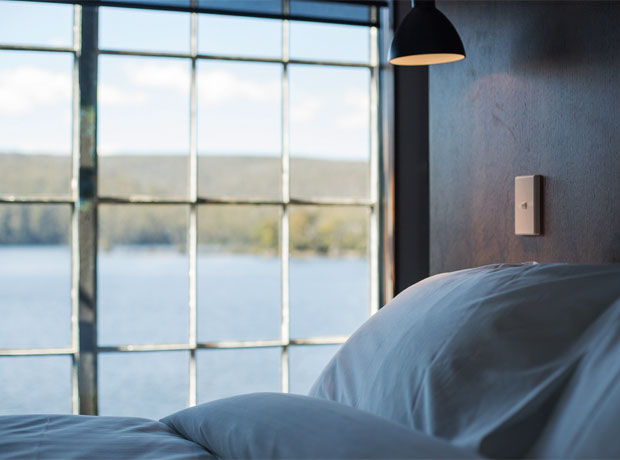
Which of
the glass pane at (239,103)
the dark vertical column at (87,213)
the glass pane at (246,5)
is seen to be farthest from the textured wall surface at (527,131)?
the glass pane at (239,103)

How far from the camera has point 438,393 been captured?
0.91 metres

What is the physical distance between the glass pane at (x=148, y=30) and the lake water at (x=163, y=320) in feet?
36.8

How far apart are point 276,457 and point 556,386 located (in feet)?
1.14

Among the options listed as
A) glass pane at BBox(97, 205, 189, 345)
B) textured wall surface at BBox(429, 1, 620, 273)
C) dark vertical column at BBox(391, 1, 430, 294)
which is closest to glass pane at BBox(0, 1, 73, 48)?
dark vertical column at BBox(391, 1, 430, 294)

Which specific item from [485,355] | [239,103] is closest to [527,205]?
[485,355]

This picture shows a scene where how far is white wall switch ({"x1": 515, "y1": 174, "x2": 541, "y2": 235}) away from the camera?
1431 millimetres

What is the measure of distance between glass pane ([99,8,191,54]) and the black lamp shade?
43.0 inches

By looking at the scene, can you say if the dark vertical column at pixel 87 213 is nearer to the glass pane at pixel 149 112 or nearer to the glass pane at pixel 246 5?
the glass pane at pixel 246 5

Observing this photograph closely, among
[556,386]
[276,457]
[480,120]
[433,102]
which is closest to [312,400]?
[276,457]

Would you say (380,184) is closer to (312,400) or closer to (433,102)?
(433,102)

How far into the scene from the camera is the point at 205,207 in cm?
267

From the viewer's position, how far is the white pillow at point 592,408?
707mm

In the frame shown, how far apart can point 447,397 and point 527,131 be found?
0.77 meters

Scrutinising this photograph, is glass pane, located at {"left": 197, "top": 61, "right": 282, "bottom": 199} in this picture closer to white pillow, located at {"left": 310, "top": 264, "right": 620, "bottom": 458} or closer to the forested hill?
the forested hill
